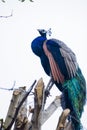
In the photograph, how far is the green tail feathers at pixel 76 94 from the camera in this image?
562cm

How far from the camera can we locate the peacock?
5.75 meters

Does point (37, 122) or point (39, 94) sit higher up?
point (39, 94)

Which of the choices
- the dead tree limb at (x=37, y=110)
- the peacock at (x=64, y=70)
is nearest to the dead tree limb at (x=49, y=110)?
the peacock at (x=64, y=70)

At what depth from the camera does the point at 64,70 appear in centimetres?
646

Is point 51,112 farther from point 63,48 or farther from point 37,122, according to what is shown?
point 63,48

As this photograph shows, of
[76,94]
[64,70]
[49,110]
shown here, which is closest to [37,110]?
[49,110]

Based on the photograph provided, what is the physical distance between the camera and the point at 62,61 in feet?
21.9

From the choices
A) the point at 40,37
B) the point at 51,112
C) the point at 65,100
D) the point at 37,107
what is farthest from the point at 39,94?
the point at 40,37

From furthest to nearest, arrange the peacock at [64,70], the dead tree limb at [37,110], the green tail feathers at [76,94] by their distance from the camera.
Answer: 1. the peacock at [64,70]
2. the green tail feathers at [76,94]
3. the dead tree limb at [37,110]

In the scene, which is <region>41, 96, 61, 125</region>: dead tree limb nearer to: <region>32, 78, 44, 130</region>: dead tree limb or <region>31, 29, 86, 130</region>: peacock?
<region>31, 29, 86, 130</region>: peacock

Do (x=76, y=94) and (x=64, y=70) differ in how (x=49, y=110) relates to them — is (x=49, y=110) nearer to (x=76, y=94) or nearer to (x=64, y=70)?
(x=76, y=94)

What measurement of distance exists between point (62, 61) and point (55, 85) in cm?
73

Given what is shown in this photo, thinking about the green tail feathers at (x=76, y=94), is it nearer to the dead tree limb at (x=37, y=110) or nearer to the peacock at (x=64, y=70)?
the peacock at (x=64, y=70)

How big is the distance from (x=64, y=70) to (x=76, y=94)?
0.57 m
